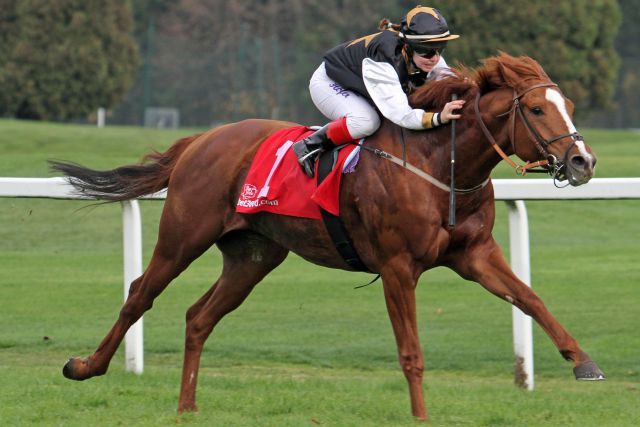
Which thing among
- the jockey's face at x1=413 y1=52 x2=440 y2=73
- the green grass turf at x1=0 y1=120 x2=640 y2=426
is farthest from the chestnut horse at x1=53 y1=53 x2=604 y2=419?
the green grass turf at x1=0 y1=120 x2=640 y2=426

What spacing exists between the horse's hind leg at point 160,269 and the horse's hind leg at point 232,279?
7.4 inches

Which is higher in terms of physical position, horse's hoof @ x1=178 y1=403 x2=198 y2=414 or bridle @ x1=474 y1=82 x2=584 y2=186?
bridle @ x1=474 y1=82 x2=584 y2=186

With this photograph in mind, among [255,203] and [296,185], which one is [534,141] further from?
[255,203]

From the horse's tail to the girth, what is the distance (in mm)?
1125

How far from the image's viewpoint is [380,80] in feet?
19.1

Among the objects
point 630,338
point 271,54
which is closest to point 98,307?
point 630,338

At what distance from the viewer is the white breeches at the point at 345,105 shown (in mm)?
5906

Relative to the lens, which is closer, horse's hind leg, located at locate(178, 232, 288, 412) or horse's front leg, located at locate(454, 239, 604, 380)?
horse's front leg, located at locate(454, 239, 604, 380)

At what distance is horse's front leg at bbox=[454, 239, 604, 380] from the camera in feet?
17.9

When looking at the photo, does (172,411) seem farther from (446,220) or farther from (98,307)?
(98,307)

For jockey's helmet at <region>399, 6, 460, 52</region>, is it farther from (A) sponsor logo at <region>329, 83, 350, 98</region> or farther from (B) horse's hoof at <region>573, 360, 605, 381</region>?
(B) horse's hoof at <region>573, 360, 605, 381</region>

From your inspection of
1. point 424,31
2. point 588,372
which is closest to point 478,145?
point 424,31

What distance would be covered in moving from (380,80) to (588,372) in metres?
1.64

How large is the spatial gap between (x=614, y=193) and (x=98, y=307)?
435 centimetres
